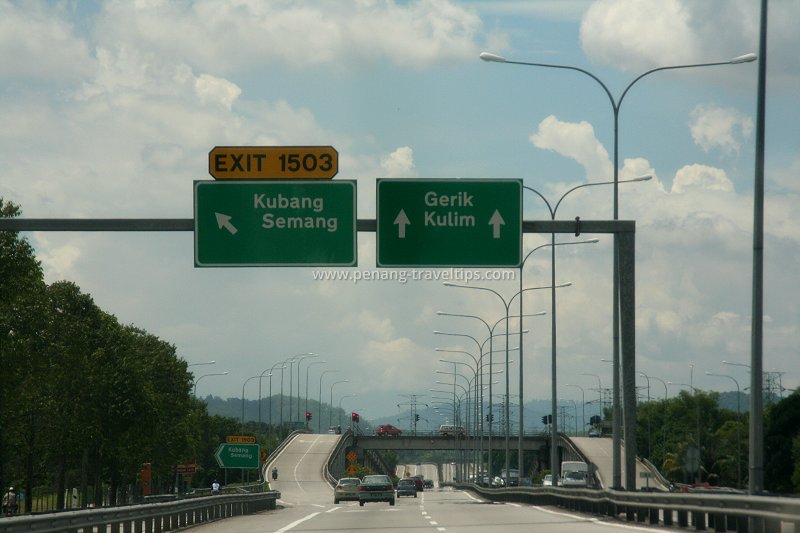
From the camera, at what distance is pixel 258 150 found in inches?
1085

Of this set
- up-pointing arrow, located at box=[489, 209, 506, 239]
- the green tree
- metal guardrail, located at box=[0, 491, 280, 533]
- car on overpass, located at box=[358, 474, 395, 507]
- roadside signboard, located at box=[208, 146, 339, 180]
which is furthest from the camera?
the green tree

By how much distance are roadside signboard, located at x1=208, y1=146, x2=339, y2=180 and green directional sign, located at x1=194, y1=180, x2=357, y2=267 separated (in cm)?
17

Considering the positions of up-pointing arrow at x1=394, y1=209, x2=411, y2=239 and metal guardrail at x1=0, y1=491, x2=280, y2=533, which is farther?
up-pointing arrow at x1=394, y1=209, x2=411, y2=239

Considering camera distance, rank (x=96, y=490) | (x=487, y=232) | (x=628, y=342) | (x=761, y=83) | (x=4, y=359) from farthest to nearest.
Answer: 1. (x=96, y=490)
2. (x=4, y=359)
3. (x=628, y=342)
4. (x=487, y=232)
5. (x=761, y=83)

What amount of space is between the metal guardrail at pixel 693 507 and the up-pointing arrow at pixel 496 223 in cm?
639

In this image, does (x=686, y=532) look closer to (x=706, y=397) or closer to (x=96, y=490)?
(x=96, y=490)

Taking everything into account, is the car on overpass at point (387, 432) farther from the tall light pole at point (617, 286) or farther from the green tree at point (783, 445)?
the tall light pole at point (617, 286)

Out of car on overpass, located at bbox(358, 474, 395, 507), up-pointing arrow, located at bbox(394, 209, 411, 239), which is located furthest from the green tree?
up-pointing arrow, located at bbox(394, 209, 411, 239)

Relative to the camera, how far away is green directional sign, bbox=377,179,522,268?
1067 inches

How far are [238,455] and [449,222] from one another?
3163 cm

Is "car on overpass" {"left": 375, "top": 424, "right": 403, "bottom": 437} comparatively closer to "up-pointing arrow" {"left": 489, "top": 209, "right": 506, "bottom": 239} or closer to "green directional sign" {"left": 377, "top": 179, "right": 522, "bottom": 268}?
"green directional sign" {"left": 377, "top": 179, "right": 522, "bottom": 268}

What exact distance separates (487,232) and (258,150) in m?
5.11

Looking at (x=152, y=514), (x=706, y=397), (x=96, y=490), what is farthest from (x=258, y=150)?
(x=706, y=397)

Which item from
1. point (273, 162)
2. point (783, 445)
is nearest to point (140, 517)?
point (273, 162)
